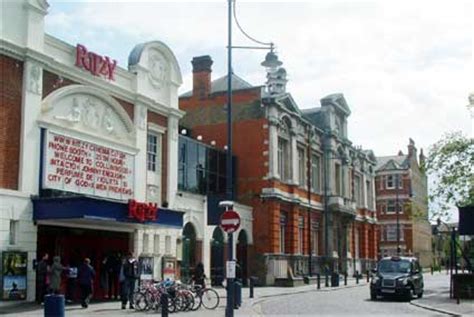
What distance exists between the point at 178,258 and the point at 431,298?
11.4 metres

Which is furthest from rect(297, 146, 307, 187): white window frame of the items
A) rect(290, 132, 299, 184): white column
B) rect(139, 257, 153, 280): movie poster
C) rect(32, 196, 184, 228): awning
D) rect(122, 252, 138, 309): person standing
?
rect(32, 196, 184, 228): awning

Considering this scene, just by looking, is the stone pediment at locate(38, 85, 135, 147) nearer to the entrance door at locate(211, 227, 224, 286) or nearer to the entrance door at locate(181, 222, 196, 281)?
the entrance door at locate(181, 222, 196, 281)

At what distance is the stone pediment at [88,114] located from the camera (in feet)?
84.1

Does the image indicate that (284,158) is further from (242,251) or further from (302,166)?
(242,251)

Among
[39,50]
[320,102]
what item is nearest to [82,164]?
[39,50]

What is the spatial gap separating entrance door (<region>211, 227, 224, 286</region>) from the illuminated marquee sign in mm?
11080

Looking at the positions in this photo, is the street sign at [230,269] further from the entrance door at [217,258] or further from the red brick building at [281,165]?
the red brick building at [281,165]

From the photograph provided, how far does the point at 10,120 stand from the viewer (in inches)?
934

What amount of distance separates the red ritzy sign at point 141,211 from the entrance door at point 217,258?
1248 cm

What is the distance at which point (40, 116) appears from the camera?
977 inches

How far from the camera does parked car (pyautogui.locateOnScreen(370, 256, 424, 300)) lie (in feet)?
98.1

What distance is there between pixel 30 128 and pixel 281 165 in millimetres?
25080

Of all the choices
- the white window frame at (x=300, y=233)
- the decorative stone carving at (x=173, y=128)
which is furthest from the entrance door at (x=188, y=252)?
the white window frame at (x=300, y=233)

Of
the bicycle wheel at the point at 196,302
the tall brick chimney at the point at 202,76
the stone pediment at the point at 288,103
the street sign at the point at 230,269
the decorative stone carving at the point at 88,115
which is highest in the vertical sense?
the tall brick chimney at the point at 202,76
